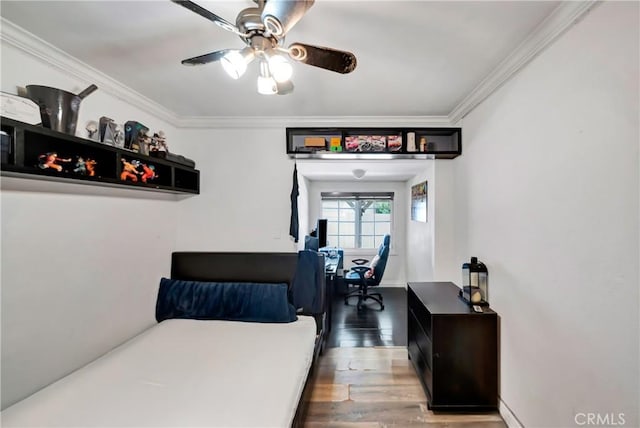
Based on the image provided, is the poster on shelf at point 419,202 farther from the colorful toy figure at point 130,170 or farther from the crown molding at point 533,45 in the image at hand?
the colorful toy figure at point 130,170

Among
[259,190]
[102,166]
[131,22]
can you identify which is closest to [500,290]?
[259,190]

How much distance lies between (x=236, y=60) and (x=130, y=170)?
4.56ft

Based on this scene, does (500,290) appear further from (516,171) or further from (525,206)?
(516,171)

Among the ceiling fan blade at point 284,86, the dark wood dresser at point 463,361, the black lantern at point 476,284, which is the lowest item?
the dark wood dresser at point 463,361

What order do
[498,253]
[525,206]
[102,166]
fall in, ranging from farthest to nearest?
1. [498,253]
2. [102,166]
3. [525,206]

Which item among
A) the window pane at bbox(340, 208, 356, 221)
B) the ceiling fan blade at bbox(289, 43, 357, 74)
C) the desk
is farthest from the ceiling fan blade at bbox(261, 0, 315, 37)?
the window pane at bbox(340, 208, 356, 221)

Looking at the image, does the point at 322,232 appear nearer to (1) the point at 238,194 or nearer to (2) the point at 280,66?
(1) the point at 238,194

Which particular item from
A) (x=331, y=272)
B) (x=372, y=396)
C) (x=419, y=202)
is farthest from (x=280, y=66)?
(x=419, y=202)

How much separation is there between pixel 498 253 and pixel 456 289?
73 centimetres

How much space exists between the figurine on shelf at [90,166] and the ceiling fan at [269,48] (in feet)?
3.49

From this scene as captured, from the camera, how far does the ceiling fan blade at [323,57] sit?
1.12m

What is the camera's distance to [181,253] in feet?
9.16

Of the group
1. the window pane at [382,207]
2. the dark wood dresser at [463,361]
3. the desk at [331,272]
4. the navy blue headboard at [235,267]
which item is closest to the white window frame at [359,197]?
the window pane at [382,207]

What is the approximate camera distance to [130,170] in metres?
1.98
